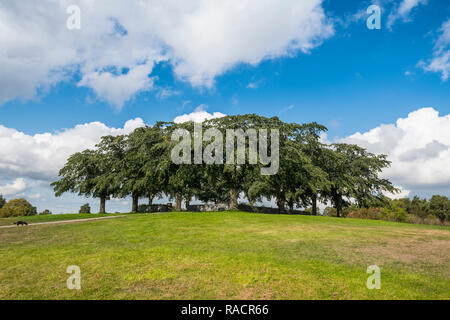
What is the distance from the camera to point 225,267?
25.5 feet

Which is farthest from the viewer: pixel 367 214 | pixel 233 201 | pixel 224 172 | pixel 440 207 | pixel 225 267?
pixel 440 207

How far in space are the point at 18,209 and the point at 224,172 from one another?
56937 millimetres

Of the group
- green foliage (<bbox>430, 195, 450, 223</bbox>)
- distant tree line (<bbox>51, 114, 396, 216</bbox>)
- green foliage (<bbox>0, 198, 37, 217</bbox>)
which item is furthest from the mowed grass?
green foliage (<bbox>430, 195, 450, 223</bbox>)

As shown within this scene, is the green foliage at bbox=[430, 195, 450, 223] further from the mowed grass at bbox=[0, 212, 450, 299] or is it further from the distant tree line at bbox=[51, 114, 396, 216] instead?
the mowed grass at bbox=[0, 212, 450, 299]

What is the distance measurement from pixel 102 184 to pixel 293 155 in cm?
2405

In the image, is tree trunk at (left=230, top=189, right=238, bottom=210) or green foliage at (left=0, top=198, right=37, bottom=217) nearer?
tree trunk at (left=230, top=189, right=238, bottom=210)

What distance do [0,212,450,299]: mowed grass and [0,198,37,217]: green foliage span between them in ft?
194

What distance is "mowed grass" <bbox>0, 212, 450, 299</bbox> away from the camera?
621 centimetres

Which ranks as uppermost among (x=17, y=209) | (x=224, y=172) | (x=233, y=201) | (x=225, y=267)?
(x=224, y=172)

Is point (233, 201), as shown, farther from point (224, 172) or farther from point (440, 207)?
point (440, 207)

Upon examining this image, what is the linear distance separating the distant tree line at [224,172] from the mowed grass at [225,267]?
15.7 m

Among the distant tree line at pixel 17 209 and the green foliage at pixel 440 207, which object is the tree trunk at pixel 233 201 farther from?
the green foliage at pixel 440 207

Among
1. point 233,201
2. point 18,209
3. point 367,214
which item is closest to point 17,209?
point 18,209
